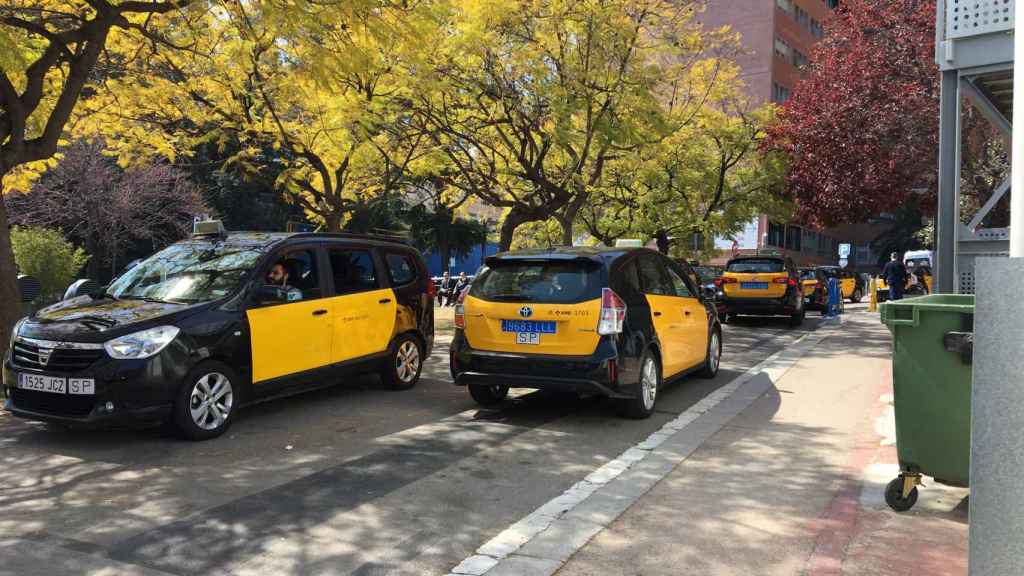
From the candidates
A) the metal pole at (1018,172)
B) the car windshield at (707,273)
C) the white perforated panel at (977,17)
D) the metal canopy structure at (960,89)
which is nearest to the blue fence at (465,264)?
the car windshield at (707,273)

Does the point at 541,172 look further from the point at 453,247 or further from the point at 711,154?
the point at 453,247

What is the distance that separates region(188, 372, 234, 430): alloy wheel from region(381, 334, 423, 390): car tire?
A: 224 cm

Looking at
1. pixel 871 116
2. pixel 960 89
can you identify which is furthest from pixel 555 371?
pixel 871 116

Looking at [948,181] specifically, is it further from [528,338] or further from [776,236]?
[776,236]

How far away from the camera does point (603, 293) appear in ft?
22.7

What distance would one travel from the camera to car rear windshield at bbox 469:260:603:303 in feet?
23.0

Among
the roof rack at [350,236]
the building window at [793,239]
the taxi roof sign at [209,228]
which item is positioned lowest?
the roof rack at [350,236]

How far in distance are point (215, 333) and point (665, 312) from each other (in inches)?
171

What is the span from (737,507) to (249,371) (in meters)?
4.16

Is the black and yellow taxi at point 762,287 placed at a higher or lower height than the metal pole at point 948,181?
lower

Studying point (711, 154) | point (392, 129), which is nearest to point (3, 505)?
point (392, 129)

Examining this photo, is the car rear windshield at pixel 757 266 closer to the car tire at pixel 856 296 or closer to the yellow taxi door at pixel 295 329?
the yellow taxi door at pixel 295 329

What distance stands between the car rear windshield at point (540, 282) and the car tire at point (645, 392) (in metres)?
0.92

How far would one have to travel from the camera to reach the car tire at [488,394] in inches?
311
